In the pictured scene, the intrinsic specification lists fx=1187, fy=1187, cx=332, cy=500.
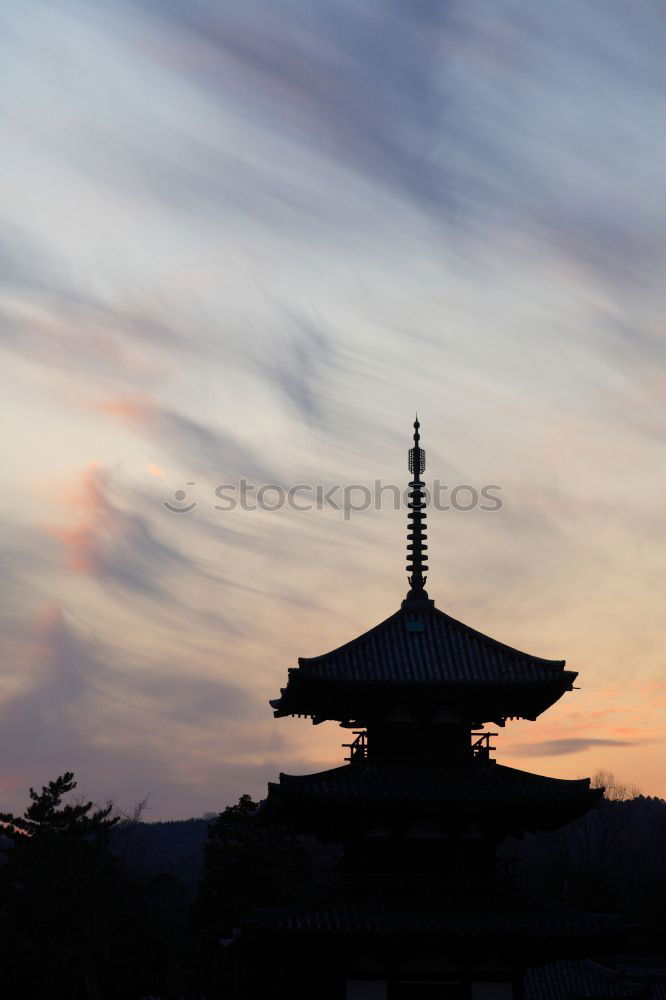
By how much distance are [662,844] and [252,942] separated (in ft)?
414

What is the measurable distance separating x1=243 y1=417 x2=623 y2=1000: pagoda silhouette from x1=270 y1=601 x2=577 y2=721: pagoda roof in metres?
0.05

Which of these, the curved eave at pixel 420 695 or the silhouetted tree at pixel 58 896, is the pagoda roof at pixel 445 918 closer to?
the curved eave at pixel 420 695

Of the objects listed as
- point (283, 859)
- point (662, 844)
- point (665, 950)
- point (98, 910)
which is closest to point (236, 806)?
point (283, 859)

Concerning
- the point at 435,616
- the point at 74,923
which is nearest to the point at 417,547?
the point at 435,616

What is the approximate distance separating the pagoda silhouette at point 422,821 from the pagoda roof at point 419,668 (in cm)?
5

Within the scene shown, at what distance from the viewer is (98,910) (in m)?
77.7

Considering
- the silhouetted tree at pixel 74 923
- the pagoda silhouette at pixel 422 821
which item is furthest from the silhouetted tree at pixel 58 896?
the pagoda silhouette at pixel 422 821

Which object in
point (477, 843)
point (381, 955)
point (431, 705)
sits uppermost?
point (431, 705)

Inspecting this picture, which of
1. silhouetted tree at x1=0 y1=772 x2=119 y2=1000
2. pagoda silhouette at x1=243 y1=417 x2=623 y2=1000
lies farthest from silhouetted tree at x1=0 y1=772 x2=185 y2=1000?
pagoda silhouette at x1=243 y1=417 x2=623 y2=1000

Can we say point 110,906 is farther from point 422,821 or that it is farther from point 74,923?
point 422,821

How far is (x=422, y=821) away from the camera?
3488cm

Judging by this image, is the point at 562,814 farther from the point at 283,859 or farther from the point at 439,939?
the point at 283,859

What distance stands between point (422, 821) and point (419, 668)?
14.7 ft

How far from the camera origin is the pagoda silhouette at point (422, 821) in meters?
33.4
